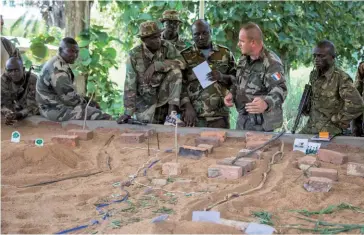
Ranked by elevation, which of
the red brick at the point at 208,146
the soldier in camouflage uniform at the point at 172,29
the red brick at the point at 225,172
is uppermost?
the soldier in camouflage uniform at the point at 172,29

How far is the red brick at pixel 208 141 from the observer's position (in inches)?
185

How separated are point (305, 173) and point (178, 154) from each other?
4.23 ft

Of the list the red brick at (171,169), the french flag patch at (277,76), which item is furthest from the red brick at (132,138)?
the french flag patch at (277,76)

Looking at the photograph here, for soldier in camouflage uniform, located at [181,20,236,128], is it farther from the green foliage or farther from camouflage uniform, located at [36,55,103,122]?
the green foliage

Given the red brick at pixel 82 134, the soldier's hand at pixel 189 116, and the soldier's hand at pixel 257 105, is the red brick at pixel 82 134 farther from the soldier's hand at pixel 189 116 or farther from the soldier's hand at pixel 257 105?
the soldier's hand at pixel 257 105

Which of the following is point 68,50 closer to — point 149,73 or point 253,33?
point 149,73

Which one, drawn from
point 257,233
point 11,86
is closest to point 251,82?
point 257,233

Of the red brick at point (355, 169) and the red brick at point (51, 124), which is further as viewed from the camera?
the red brick at point (51, 124)

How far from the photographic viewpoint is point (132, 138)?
4895 millimetres

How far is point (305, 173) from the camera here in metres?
3.67

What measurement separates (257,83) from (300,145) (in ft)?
3.52

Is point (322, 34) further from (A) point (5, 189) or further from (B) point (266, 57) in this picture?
(A) point (5, 189)

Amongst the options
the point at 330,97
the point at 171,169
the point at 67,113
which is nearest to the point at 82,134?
the point at 67,113

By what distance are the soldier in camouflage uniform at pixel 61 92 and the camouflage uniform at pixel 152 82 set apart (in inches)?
21.2
